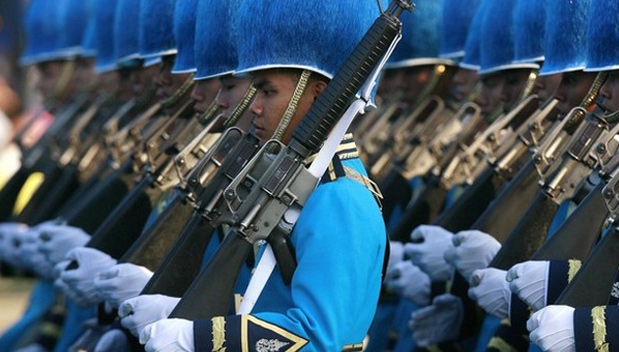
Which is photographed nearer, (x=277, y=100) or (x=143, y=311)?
(x=277, y=100)

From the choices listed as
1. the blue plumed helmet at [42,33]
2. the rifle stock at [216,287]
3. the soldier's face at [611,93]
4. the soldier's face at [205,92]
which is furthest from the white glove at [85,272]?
the blue plumed helmet at [42,33]

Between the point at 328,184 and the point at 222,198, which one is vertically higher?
the point at 328,184

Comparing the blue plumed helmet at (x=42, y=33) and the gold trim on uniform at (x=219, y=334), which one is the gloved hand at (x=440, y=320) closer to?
the gold trim on uniform at (x=219, y=334)

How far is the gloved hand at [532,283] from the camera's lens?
18.6 feet

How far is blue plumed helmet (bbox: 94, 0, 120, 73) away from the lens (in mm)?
10281

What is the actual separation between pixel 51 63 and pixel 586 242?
7199 mm

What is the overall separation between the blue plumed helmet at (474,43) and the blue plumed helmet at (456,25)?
44 cm

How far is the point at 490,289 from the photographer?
6258 mm

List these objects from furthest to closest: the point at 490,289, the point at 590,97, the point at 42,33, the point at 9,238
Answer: the point at 42,33
the point at 9,238
the point at 590,97
the point at 490,289

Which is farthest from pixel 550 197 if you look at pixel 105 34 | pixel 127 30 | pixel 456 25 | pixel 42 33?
pixel 42 33

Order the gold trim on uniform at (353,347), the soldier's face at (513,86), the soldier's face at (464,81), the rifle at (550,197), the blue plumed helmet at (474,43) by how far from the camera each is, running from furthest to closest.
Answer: the soldier's face at (464,81) → the blue plumed helmet at (474,43) → the soldier's face at (513,86) → the rifle at (550,197) → the gold trim on uniform at (353,347)

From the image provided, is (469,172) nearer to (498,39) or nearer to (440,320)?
(498,39)

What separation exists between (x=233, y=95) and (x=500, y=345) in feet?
4.78

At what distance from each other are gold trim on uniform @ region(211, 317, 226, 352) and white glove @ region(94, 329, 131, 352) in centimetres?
163
